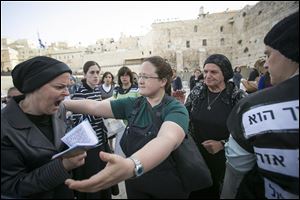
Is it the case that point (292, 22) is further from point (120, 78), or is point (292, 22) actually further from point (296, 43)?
A: point (120, 78)

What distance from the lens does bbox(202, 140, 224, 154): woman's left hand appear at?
2.69 metres

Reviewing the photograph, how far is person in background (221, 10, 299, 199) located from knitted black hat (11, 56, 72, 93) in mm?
1244

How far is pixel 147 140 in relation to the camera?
1837 millimetres

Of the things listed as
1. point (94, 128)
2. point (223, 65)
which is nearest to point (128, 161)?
point (223, 65)

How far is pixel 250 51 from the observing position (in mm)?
32781

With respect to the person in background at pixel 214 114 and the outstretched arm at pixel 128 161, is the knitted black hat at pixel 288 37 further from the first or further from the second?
the person in background at pixel 214 114

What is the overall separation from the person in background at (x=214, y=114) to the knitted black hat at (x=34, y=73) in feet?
6.07

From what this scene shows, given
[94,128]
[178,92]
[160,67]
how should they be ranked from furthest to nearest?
[178,92] → [94,128] → [160,67]

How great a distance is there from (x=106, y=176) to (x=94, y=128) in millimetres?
2663

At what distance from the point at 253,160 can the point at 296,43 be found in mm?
745

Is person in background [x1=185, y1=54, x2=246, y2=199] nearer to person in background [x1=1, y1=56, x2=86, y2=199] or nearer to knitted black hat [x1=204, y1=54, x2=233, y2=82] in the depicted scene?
knitted black hat [x1=204, y1=54, x2=233, y2=82]

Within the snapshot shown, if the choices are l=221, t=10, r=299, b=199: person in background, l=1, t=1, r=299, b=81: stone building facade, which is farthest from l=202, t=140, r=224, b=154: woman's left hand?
l=1, t=1, r=299, b=81: stone building facade

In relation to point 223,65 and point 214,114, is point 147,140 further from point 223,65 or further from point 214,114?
point 223,65

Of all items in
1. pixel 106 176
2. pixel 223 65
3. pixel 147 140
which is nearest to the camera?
pixel 106 176
